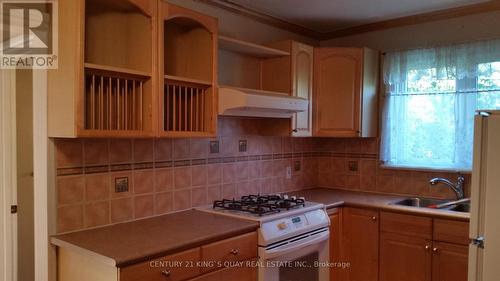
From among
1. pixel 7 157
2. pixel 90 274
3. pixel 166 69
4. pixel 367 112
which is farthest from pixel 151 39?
pixel 367 112

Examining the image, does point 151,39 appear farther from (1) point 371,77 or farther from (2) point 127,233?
(1) point 371,77

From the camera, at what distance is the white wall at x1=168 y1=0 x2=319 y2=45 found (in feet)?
8.91

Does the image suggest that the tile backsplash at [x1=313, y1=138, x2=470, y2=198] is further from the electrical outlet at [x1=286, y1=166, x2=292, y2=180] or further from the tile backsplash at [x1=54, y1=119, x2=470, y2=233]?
the electrical outlet at [x1=286, y1=166, x2=292, y2=180]

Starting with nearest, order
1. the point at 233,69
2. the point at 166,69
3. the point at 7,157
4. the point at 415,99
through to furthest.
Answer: the point at 166,69 < the point at 7,157 < the point at 233,69 < the point at 415,99

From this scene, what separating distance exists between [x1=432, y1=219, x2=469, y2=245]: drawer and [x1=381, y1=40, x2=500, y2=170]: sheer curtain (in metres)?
0.60

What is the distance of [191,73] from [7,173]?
1398 millimetres

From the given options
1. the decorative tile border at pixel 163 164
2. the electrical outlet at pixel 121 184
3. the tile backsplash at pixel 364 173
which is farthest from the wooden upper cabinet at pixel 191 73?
the tile backsplash at pixel 364 173

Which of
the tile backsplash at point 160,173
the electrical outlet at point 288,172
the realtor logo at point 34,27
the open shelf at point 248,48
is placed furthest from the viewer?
the electrical outlet at point 288,172

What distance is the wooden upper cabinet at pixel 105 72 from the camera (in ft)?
5.77

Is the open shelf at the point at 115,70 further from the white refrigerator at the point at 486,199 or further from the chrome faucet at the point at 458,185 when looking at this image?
the chrome faucet at the point at 458,185

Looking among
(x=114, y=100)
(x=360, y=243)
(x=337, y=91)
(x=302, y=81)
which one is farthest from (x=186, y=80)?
(x=360, y=243)

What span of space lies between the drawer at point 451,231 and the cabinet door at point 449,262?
0.11 ft

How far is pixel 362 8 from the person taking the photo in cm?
298

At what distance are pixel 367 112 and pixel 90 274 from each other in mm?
2380
